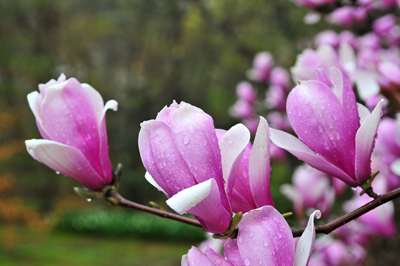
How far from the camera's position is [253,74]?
366cm

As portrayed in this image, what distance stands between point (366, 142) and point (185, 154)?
27cm

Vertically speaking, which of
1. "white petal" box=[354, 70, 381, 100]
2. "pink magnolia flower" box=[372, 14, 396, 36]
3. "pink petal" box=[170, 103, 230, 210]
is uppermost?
"pink petal" box=[170, 103, 230, 210]

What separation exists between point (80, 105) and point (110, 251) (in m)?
8.53

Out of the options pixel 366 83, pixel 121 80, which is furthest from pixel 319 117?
pixel 121 80

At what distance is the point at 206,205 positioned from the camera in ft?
1.82

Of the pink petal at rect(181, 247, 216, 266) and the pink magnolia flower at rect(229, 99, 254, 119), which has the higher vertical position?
the pink petal at rect(181, 247, 216, 266)

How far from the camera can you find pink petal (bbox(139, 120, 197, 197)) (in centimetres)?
56

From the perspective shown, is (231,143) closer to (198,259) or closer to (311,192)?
(198,259)

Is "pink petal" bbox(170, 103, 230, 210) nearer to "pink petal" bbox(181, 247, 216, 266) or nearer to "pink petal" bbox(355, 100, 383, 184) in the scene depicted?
"pink petal" bbox(181, 247, 216, 266)

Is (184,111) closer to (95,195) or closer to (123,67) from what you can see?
(95,195)

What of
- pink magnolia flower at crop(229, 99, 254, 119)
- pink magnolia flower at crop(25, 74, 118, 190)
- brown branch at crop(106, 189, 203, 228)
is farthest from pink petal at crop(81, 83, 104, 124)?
pink magnolia flower at crop(229, 99, 254, 119)

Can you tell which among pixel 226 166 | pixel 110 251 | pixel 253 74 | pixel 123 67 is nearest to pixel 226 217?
pixel 226 166

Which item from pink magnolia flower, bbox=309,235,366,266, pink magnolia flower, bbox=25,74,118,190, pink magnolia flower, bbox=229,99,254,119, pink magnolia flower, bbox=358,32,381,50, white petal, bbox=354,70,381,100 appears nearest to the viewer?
pink magnolia flower, bbox=25,74,118,190

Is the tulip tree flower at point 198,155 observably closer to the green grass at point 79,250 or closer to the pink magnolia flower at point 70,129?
the pink magnolia flower at point 70,129
